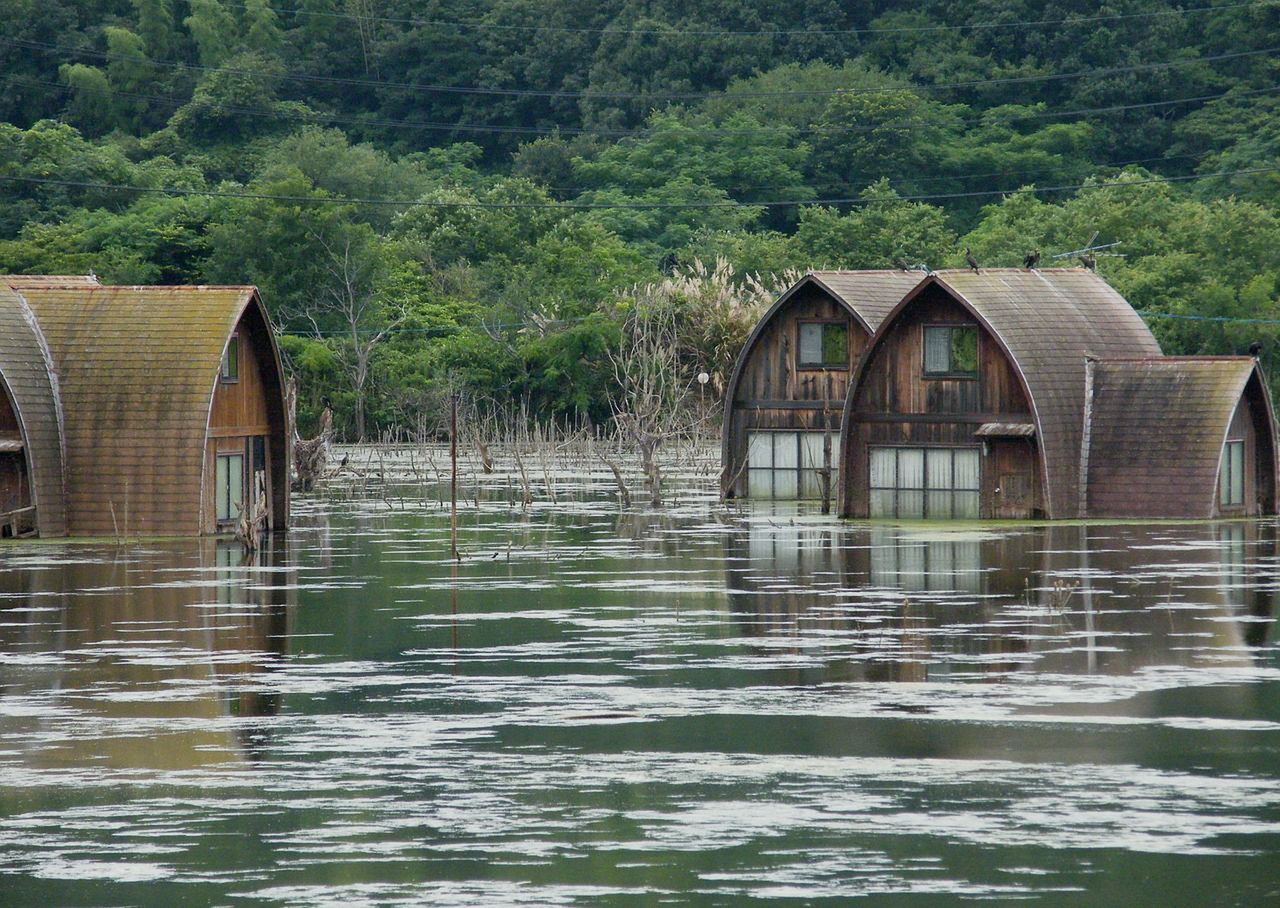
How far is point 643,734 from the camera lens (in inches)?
802

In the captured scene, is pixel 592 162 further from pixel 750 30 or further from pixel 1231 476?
pixel 1231 476

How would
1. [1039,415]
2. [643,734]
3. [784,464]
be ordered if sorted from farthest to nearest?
[784,464] → [1039,415] → [643,734]

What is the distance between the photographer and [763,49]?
115500 mm

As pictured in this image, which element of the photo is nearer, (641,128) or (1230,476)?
(1230,476)

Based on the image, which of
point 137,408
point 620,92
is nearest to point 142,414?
point 137,408

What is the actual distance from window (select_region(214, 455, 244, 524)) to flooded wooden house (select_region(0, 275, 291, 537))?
3 cm

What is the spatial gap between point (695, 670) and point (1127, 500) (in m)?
23.7

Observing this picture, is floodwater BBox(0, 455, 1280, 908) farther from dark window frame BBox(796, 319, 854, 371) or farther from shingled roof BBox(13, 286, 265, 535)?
dark window frame BBox(796, 319, 854, 371)

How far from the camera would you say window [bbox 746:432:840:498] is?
54.2m

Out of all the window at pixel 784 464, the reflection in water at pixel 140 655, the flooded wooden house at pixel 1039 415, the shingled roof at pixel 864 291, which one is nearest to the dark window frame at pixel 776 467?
the window at pixel 784 464

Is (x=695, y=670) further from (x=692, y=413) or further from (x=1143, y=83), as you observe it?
(x=1143, y=83)

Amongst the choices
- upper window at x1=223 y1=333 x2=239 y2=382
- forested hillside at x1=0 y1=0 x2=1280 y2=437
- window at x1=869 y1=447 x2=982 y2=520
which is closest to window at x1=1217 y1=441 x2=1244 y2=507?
window at x1=869 y1=447 x2=982 y2=520

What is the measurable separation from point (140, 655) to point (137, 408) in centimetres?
1785

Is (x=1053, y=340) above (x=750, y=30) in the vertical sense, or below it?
below
